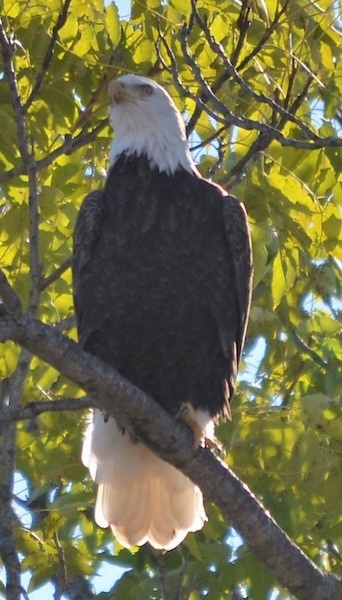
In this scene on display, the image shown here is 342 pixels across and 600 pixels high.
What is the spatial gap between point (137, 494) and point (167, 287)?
90cm

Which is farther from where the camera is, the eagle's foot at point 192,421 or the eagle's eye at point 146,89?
the eagle's eye at point 146,89

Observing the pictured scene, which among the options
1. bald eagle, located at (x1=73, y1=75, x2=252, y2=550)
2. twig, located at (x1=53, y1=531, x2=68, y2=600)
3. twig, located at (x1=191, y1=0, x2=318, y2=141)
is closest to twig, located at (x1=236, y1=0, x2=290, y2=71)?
twig, located at (x1=191, y1=0, x2=318, y2=141)

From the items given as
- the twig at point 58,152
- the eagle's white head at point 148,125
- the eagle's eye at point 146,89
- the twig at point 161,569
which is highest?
the eagle's eye at point 146,89

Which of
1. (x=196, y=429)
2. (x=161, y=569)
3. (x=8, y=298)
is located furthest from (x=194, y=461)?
(x=8, y=298)

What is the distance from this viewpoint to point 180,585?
386 centimetres

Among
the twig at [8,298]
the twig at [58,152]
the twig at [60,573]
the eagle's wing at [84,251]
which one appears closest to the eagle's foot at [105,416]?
the eagle's wing at [84,251]

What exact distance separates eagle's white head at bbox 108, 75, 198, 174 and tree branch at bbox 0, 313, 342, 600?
50.9 inches

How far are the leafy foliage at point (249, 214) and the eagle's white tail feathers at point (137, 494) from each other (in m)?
0.07

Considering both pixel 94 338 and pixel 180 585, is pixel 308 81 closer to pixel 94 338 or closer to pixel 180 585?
pixel 94 338

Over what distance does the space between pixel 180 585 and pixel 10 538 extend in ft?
1.81

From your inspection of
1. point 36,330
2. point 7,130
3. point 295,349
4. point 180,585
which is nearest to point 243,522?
point 180,585

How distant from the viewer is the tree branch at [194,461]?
3092mm

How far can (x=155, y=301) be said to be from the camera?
4184mm

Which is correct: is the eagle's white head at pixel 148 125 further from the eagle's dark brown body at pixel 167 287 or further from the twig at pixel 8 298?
the twig at pixel 8 298
